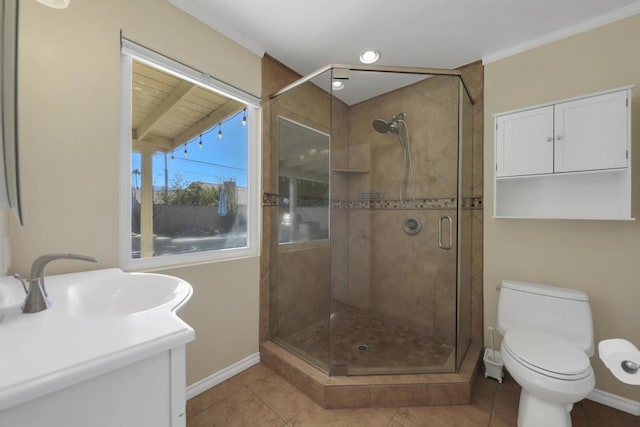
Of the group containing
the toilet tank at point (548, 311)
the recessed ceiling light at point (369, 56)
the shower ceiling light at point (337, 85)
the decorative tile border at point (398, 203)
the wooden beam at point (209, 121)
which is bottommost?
the toilet tank at point (548, 311)

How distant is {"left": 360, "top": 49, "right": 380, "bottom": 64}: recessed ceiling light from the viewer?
2.07 metres

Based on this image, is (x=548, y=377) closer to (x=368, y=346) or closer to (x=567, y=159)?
(x=368, y=346)

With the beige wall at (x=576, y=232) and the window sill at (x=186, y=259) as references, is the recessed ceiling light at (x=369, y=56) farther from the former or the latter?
the window sill at (x=186, y=259)

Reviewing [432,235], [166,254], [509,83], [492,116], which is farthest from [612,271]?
[166,254]

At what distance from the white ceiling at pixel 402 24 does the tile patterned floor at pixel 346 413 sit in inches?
96.1

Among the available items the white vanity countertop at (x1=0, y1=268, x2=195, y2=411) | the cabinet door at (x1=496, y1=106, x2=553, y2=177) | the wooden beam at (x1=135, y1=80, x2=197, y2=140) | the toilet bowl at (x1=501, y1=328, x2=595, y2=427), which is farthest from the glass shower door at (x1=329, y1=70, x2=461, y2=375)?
the white vanity countertop at (x1=0, y1=268, x2=195, y2=411)

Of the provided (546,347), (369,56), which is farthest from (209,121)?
(546,347)

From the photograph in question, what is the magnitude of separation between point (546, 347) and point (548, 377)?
0.22 metres

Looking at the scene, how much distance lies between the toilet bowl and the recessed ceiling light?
7.27 ft

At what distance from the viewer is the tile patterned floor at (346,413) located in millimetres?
1461

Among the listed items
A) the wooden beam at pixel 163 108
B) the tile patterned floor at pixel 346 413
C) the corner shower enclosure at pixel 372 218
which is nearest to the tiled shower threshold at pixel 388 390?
the tile patterned floor at pixel 346 413

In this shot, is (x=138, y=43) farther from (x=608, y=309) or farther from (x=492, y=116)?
(x=608, y=309)

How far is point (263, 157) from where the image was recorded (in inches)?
81.4

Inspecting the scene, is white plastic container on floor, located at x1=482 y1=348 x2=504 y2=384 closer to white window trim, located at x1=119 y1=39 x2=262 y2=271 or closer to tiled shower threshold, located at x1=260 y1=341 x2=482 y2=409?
tiled shower threshold, located at x1=260 y1=341 x2=482 y2=409
